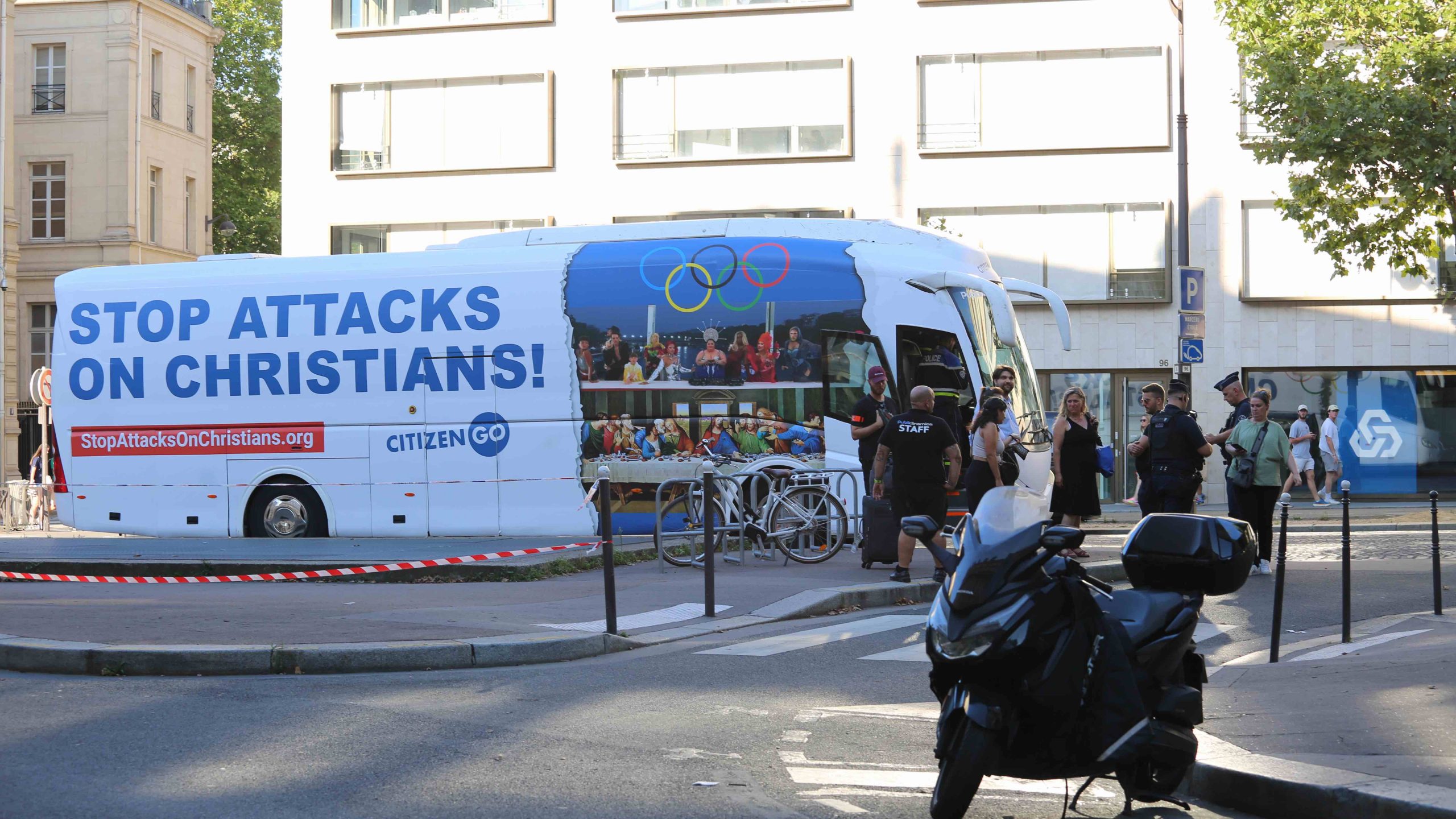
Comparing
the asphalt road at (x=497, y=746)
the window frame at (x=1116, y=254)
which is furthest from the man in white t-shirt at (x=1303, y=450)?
the asphalt road at (x=497, y=746)

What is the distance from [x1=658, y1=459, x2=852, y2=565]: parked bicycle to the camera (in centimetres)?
1476

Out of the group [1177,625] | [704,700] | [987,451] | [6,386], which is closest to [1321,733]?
[1177,625]

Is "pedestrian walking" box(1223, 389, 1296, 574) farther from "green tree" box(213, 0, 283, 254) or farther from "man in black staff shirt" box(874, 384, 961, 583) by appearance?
"green tree" box(213, 0, 283, 254)

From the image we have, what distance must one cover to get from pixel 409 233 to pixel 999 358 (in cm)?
1796

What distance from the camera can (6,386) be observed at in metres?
41.5

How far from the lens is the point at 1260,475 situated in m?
13.4

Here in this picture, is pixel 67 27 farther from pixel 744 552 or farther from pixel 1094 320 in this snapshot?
pixel 744 552

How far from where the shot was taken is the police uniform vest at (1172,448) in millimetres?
12664

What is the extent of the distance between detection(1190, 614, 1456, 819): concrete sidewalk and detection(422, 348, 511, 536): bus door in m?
10.6

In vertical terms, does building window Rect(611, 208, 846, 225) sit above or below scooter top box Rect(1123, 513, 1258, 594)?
above

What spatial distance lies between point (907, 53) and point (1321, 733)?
2539 centimetres

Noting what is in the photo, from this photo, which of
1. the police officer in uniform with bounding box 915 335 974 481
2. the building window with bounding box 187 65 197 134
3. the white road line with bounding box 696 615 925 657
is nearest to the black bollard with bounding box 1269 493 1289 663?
the white road line with bounding box 696 615 925 657

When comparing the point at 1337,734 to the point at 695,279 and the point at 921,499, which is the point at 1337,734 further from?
the point at 695,279

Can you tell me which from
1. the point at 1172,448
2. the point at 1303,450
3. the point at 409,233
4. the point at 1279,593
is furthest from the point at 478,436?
the point at 409,233
